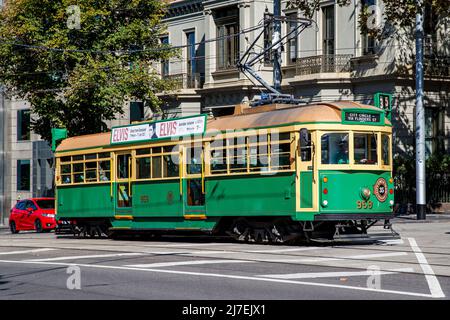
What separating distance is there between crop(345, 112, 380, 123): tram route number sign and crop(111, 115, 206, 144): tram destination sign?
163 inches

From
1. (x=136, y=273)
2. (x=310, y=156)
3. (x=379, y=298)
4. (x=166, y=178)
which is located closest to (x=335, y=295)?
(x=379, y=298)

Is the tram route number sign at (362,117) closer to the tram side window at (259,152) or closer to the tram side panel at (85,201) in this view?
the tram side window at (259,152)

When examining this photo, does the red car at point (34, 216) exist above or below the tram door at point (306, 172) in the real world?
below

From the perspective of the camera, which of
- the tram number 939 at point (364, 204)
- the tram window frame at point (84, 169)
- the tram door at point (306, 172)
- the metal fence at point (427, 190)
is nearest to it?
the tram door at point (306, 172)

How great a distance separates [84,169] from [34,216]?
9.37 meters

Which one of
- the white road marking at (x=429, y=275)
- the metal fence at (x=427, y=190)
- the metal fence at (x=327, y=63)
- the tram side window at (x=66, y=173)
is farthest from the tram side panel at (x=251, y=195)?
the metal fence at (x=327, y=63)

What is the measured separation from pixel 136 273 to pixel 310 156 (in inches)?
274

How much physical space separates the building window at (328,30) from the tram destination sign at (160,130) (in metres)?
14.0

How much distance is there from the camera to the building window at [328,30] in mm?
39188

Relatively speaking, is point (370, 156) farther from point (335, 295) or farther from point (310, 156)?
point (335, 295)

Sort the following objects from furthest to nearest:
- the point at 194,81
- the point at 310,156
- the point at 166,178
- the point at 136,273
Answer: the point at 194,81 → the point at 166,178 → the point at 310,156 → the point at 136,273

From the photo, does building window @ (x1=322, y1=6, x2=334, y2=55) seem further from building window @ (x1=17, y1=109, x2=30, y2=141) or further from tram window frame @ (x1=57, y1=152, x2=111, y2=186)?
building window @ (x1=17, y1=109, x2=30, y2=141)

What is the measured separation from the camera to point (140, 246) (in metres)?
23.6

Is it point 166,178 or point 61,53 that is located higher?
point 61,53
